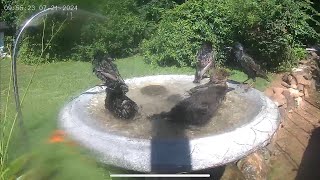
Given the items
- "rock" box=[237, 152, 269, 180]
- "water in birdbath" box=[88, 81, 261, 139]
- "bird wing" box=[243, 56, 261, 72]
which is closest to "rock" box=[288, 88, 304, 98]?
"bird wing" box=[243, 56, 261, 72]

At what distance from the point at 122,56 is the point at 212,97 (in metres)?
6.67

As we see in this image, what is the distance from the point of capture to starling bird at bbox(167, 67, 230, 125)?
420 cm

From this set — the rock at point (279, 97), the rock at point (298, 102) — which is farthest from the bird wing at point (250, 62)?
the rock at point (298, 102)

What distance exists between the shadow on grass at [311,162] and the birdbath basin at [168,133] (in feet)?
4.81

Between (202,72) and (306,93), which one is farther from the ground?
(202,72)

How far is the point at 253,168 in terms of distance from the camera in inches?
204

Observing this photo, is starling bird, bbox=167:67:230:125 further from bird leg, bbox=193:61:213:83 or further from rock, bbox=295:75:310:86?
rock, bbox=295:75:310:86

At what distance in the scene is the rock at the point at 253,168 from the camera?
5.10 meters

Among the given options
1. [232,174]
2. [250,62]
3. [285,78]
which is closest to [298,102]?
[285,78]

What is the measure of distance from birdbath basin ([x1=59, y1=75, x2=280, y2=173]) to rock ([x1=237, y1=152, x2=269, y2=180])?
2.85 feet

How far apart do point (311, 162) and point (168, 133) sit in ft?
9.37

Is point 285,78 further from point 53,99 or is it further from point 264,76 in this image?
point 53,99

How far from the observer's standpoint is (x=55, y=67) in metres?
10.3

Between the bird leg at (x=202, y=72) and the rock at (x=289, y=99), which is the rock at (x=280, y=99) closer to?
the rock at (x=289, y=99)
